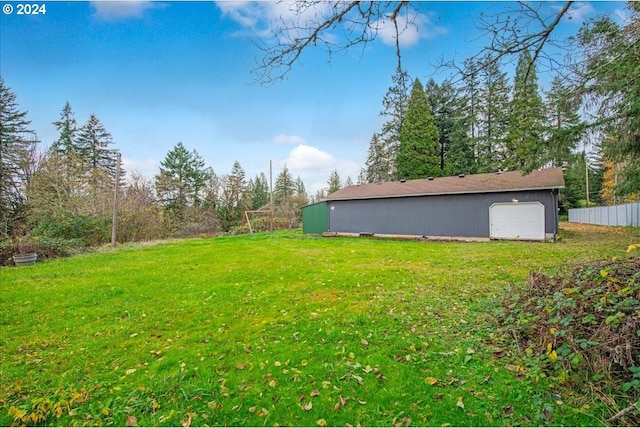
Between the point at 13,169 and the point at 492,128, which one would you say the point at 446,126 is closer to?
the point at 492,128

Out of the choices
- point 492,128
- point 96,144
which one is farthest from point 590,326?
point 96,144

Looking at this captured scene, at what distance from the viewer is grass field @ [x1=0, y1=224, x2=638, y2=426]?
2.03 m

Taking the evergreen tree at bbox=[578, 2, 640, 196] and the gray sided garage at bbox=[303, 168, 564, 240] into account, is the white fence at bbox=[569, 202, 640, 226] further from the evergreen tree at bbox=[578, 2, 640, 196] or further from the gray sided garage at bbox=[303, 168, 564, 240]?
the evergreen tree at bbox=[578, 2, 640, 196]

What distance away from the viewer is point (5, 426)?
1973 millimetres

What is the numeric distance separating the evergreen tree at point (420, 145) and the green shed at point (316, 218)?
875 cm

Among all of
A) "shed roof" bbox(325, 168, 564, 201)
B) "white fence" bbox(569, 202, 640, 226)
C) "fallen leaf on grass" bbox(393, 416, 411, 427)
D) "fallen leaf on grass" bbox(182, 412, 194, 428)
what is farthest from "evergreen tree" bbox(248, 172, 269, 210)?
"fallen leaf on grass" bbox(393, 416, 411, 427)

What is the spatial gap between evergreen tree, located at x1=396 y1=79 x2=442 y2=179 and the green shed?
8747 mm

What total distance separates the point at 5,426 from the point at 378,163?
1195 inches

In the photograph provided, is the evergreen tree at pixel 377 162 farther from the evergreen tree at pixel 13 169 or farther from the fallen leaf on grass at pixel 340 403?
the fallen leaf on grass at pixel 340 403

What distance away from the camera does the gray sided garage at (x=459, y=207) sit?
11102 millimetres

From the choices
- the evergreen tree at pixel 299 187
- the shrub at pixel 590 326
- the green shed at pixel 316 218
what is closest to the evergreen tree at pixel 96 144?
the green shed at pixel 316 218

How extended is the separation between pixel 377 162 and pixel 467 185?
1795 centimetres

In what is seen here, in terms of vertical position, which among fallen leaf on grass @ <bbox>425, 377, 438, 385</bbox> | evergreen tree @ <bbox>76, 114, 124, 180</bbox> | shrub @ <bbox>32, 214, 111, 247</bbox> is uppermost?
evergreen tree @ <bbox>76, 114, 124, 180</bbox>

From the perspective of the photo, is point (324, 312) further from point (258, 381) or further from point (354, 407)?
point (354, 407)
